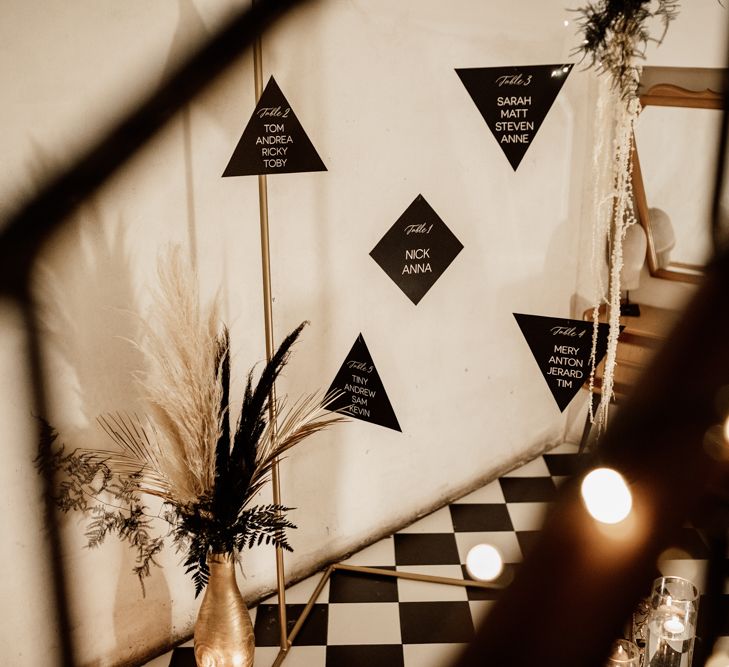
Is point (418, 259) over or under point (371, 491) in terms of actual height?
over

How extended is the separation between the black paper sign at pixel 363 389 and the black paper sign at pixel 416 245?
304 millimetres

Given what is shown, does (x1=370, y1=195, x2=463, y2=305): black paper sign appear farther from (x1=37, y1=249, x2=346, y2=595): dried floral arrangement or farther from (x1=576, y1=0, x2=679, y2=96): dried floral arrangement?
(x1=576, y1=0, x2=679, y2=96): dried floral arrangement

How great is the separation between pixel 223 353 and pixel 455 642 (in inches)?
54.6

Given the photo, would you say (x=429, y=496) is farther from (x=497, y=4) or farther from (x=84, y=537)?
(x=497, y=4)

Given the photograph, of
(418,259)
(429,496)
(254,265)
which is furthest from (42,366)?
(429,496)

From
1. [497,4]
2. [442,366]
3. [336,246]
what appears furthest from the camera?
[442,366]

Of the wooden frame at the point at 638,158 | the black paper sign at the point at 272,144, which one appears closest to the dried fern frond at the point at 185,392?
the black paper sign at the point at 272,144

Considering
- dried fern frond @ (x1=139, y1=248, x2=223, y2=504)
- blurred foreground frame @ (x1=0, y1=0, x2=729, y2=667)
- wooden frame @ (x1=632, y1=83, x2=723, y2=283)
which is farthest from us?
wooden frame @ (x1=632, y1=83, x2=723, y2=283)

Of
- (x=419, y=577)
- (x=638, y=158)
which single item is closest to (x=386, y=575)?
(x=419, y=577)

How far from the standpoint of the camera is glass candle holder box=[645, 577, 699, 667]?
6.10 ft

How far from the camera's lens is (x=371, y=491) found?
3.32 metres

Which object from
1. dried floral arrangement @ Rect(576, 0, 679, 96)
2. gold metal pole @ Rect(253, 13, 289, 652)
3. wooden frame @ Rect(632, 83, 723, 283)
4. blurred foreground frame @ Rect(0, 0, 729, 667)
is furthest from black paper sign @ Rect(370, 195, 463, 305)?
blurred foreground frame @ Rect(0, 0, 729, 667)

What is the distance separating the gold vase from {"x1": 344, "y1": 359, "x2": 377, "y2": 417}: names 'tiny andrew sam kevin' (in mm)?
802

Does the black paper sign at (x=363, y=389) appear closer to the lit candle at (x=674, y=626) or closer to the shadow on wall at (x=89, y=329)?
the shadow on wall at (x=89, y=329)
